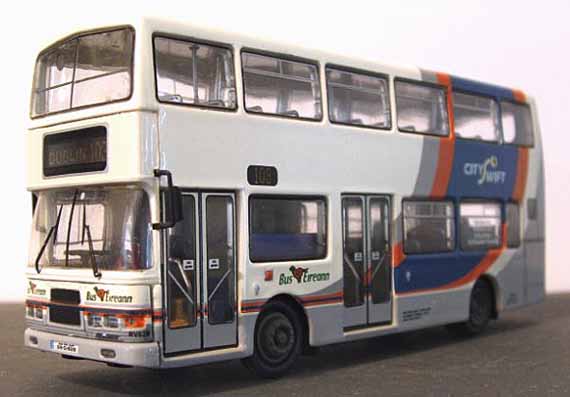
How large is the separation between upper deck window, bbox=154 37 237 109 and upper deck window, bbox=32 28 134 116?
1.13ft

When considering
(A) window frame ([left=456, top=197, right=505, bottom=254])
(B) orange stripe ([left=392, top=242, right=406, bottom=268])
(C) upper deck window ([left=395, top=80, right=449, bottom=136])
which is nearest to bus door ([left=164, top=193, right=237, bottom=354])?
(B) orange stripe ([left=392, top=242, right=406, bottom=268])

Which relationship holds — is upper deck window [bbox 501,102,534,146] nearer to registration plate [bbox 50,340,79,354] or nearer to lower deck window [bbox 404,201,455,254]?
lower deck window [bbox 404,201,455,254]

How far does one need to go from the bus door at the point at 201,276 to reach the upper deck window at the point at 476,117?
4631mm

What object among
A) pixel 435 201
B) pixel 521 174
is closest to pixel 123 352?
pixel 435 201

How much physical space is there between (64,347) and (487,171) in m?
6.94

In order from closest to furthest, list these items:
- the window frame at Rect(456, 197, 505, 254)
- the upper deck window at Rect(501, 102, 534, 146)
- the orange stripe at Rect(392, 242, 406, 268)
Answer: the orange stripe at Rect(392, 242, 406, 268)
the window frame at Rect(456, 197, 505, 254)
the upper deck window at Rect(501, 102, 534, 146)

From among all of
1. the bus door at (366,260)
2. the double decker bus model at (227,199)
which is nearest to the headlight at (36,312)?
the double decker bus model at (227,199)

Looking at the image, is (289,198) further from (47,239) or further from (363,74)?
(47,239)

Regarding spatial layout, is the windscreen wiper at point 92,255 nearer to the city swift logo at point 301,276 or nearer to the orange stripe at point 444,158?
the city swift logo at point 301,276

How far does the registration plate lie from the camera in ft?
29.6

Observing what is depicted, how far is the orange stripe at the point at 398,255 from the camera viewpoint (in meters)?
11.6

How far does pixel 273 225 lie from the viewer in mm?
10031

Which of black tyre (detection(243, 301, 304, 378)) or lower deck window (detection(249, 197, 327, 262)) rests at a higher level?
lower deck window (detection(249, 197, 327, 262))

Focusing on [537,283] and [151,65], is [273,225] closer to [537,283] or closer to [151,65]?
[151,65]
